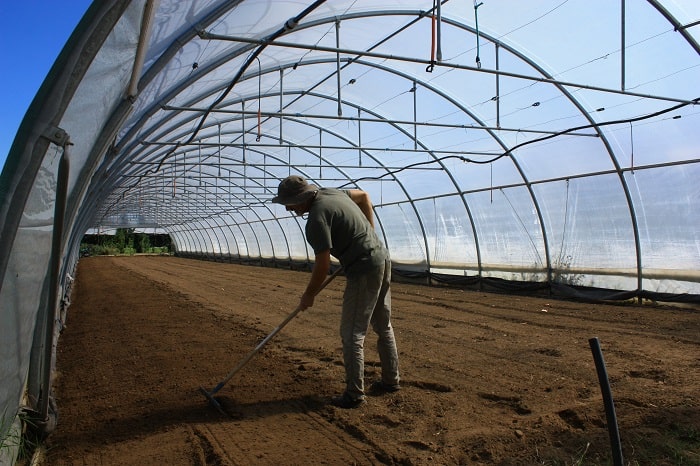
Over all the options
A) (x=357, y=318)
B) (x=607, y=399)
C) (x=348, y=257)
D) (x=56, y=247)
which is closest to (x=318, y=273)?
(x=348, y=257)

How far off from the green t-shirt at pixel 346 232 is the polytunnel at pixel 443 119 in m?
1.70

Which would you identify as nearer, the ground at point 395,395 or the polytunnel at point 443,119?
the polytunnel at point 443,119

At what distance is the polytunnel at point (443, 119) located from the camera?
283cm

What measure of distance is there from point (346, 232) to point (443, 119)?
8.51 m

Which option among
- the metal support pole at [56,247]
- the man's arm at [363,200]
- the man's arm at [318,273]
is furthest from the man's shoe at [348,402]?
the metal support pole at [56,247]

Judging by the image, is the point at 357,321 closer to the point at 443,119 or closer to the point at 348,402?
the point at 348,402

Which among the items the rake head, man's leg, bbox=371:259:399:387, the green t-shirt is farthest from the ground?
the green t-shirt

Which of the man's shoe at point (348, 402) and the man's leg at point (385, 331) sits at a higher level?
the man's leg at point (385, 331)

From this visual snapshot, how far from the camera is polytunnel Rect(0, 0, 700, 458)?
2828 millimetres

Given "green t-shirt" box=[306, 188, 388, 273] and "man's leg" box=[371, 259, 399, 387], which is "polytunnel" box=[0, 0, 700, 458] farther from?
"man's leg" box=[371, 259, 399, 387]

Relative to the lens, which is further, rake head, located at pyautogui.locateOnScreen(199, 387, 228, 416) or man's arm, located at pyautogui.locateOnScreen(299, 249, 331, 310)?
rake head, located at pyautogui.locateOnScreen(199, 387, 228, 416)

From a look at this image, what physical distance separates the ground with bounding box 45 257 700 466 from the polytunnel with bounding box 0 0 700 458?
92 centimetres

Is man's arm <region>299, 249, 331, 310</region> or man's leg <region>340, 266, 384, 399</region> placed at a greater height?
man's arm <region>299, 249, 331, 310</region>

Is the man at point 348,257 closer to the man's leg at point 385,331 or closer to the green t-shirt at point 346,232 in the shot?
the green t-shirt at point 346,232
